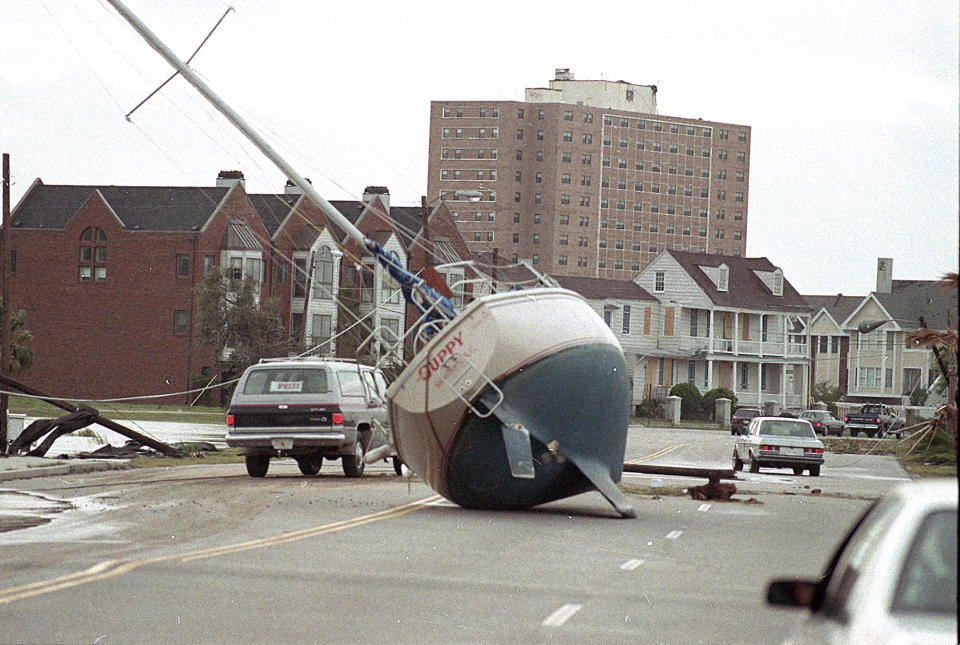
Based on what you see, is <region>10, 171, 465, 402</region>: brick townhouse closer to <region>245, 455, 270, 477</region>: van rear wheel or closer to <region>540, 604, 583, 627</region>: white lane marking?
<region>245, 455, 270, 477</region>: van rear wheel

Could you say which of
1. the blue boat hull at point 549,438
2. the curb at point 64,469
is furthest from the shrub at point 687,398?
the blue boat hull at point 549,438

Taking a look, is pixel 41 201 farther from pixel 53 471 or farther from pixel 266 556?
pixel 266 556

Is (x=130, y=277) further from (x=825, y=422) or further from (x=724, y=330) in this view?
(x=724, y=330)

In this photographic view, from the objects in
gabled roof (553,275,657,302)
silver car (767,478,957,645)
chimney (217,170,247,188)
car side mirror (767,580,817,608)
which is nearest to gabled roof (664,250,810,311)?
gabled roof (553,275,657,302)

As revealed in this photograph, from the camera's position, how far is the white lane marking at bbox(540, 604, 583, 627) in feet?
33.0

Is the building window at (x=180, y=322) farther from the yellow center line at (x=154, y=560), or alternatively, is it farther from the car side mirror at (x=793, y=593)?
the car side mirror at (x=793, y=593)

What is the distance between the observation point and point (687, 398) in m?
91.2

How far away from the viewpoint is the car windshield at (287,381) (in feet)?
80.6

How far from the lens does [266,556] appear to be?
1355 cm

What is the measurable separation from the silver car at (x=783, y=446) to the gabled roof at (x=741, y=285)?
201 ft

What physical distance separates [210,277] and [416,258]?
21549 mm

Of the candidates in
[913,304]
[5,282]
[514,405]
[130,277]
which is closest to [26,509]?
[514,405]

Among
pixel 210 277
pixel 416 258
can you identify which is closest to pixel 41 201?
pixel 210 277

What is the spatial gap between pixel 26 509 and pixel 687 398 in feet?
248
